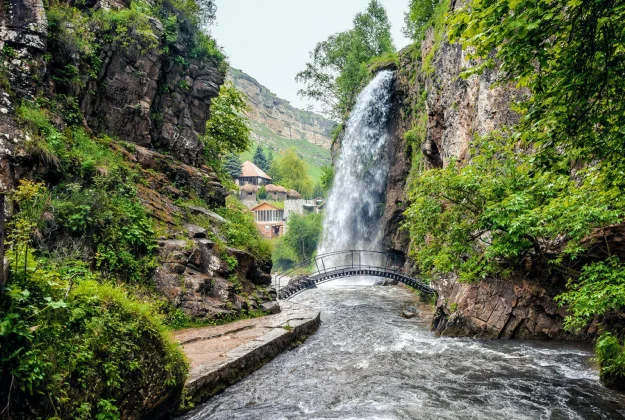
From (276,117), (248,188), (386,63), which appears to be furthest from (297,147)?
(386,63)

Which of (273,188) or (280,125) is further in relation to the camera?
(280,125)

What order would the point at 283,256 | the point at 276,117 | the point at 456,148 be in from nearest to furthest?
the point at 456,148 → the point at 283,256 → the point at 276,117

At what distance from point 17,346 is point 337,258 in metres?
31.3

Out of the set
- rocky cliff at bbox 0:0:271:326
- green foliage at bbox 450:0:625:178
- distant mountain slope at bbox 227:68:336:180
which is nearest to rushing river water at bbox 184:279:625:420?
rocky cliff at bbox 0:0:271:326

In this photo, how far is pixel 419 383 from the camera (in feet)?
26.1

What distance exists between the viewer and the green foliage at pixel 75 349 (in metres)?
3.37

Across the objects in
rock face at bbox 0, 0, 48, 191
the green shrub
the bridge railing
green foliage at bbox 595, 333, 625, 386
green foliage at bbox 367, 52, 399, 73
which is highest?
green foliage at bbox 367, 52, 399, 73

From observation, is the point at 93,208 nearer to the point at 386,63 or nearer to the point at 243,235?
the point at 243,235

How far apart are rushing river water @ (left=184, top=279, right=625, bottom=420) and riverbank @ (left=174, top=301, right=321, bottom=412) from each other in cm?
25

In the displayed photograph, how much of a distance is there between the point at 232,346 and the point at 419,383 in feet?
14.2

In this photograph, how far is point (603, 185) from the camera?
4.62 metres

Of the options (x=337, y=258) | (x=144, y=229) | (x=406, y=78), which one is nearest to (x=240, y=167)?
(x=337, y=258)

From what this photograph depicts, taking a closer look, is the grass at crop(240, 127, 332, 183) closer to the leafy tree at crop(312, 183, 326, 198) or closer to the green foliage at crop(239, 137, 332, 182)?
the green foliage at crop(239, 137, 332, 182)

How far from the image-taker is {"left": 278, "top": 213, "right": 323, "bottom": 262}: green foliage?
46.8 meters
